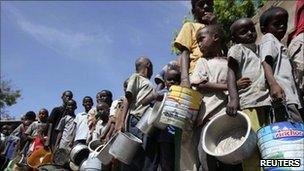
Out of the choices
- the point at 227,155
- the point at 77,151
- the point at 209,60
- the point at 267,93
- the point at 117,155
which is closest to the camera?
the point at 227,155

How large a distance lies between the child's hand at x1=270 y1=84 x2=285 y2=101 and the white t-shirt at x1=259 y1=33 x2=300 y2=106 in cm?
15

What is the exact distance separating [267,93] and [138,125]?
1.48 metres

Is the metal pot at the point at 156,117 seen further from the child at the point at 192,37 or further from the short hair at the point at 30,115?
the short hair at the point at 30,115

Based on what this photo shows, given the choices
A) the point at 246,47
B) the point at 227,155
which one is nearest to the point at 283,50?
the point at 246,47

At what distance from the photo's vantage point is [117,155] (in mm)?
4441

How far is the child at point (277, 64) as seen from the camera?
327cm

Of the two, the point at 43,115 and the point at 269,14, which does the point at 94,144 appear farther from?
the point at 43,115

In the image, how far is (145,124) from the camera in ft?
14.2

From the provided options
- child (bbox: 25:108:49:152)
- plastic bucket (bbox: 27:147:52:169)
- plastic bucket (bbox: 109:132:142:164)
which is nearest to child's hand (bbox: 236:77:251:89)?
plastic bucket (bbox: 109:132:142:164)

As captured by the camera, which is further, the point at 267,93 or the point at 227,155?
the point at 267,93

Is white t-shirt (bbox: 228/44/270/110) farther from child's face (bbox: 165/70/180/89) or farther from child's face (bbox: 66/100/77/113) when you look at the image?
child's face (bbox: 66/100/77/113)

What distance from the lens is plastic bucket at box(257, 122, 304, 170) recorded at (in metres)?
2.79

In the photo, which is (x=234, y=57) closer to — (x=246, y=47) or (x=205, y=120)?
(x=246, y=47)

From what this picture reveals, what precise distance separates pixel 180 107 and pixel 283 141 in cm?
89
